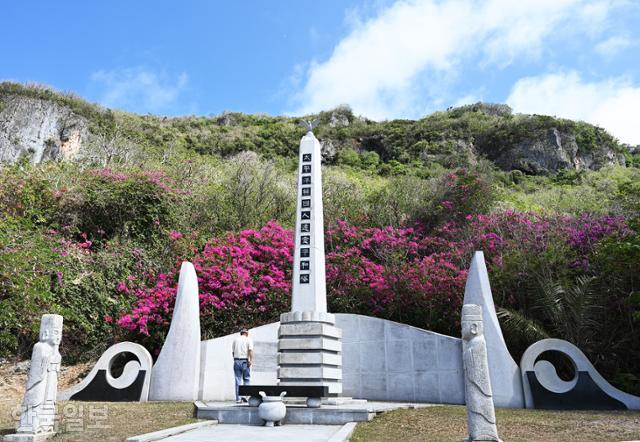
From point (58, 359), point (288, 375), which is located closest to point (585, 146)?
point (288, 375)

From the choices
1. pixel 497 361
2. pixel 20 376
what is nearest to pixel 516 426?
pixel 497 361

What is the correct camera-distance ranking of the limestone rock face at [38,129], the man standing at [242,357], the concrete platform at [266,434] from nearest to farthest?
1. the concrete platform at [266,434]
2. the man standing at [242,357]
3. the limestone rock face at [38,129]

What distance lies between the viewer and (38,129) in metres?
34.0

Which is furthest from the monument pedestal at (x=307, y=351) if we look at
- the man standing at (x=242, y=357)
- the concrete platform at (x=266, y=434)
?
the concrete platform at (x=266, y=434)

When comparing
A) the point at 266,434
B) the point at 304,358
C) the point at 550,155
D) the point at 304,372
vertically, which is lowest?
the point at 266,434

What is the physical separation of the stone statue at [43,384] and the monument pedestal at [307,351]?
468cm

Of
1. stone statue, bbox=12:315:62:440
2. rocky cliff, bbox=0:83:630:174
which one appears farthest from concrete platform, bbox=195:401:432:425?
rocky cliff, bbox=0:83:630:174

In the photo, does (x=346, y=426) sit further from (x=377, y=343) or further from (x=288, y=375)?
(x=377, y=343)

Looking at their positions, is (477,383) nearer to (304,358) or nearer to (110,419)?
(304,358)

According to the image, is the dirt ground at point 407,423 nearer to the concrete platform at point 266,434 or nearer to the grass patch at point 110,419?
the grass patch at point 110,419

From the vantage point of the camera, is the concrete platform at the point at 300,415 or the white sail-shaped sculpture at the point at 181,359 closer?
the concrete platform at the point at 300,415

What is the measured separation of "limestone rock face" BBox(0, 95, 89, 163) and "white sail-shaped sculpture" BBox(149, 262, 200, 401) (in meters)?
25.0

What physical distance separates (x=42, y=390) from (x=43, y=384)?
8cm

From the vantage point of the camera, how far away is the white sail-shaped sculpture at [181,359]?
11.4 m
